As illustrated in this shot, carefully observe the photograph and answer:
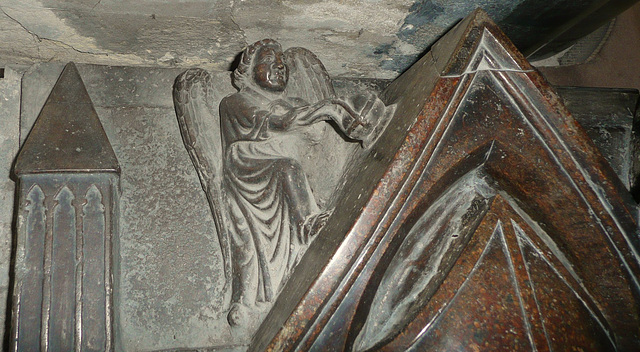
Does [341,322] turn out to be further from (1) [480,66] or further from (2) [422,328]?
(1) [480,66]

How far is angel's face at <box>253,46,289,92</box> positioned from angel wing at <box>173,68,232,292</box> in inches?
11.8

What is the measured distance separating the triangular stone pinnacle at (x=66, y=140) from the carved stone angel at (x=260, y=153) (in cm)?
42

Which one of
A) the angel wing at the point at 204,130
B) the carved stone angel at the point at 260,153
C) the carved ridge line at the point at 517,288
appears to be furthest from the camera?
the angel wing at the point at 204,130

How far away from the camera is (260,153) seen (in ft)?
7.83

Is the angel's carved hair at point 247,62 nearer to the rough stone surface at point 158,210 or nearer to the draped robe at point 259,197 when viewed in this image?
the draped robe at point 259,197

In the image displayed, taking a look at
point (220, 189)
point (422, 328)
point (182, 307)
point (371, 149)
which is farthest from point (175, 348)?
point (371, 149)

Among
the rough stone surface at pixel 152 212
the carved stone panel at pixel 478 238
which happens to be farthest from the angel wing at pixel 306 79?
the carved stone panel at pixel 478 238

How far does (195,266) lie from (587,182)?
1.73 metres

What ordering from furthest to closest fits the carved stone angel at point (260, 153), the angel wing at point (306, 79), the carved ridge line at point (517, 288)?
the angel wing at point (306, 79) < the carved stone angel at point (260, 153) < the carved ridge line at point (517, 288)

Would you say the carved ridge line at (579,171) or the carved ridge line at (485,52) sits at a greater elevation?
the carved ridge line at (485,52)

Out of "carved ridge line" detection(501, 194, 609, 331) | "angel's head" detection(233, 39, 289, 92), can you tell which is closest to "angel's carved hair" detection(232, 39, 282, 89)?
"angel's head" detection(233, 39, 289, 92)

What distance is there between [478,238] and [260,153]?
106 centimetres

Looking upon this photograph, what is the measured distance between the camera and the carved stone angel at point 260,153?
7.32 feet

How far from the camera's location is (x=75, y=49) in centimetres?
256
